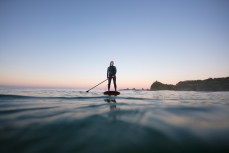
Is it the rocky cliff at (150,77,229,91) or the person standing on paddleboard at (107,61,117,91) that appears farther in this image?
the rocky cliff at (150,77,229,91)

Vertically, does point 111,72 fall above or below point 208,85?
below

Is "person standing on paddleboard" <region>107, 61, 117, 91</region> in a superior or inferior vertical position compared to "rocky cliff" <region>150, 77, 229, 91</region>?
inferior

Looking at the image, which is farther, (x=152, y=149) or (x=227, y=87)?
(x=227, y=87)

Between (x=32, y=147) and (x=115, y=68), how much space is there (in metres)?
13.0

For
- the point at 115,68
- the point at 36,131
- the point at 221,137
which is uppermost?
the point at 115,68

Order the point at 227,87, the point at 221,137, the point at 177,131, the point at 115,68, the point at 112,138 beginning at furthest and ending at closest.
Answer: the point at 227,87
the point at 115,68
the point at 177,131
the point at 221,137
the point at 112,138

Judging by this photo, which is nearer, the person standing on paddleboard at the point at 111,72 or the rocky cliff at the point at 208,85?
the person standing on paddleboard at the point at 111,72

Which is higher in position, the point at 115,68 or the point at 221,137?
the point at 115,68

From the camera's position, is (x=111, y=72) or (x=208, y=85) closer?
(x=111, y=72)

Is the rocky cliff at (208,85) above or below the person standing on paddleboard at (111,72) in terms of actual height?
above

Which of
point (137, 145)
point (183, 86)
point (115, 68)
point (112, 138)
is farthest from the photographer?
point (183, 86)

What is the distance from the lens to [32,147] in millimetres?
1857

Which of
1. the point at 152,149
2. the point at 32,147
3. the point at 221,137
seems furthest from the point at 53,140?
the point at 221,137

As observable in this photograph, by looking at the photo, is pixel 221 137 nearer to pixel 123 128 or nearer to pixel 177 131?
pixel 177 131
